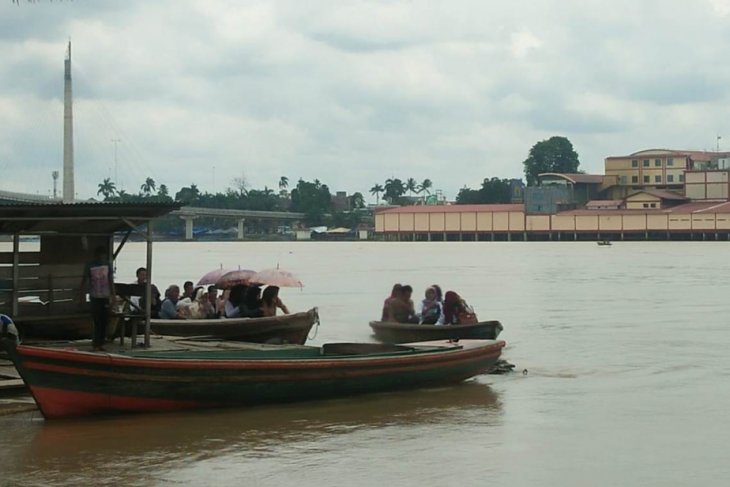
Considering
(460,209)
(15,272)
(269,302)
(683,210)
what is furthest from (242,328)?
(460,209)

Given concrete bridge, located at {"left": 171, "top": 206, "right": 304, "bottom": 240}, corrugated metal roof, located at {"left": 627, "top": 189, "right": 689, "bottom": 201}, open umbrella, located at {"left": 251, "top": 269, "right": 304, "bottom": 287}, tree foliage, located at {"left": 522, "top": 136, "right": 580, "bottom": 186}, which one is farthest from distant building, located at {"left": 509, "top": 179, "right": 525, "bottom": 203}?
open umbrella, located at {"left": 251, "top": 269, "right": 304, "bottom": 287}

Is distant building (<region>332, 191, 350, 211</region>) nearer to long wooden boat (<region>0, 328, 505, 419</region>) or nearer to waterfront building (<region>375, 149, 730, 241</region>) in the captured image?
waterfront building (<region>375, 149, 730, 241</region>)

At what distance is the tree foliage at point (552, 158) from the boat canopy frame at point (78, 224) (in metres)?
147

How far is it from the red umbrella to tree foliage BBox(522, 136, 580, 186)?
466 ft

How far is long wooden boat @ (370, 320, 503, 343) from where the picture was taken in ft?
58.9

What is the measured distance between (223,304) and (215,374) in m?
5.59

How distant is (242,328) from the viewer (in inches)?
675

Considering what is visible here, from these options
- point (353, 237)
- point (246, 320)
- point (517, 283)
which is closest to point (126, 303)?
point (246, 320)

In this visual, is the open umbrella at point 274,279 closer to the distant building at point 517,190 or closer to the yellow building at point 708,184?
the yellow building at point 708,184

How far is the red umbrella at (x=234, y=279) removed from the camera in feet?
62.8

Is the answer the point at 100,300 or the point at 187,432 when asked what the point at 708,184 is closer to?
the point at 100,300

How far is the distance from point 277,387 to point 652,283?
37.7 m

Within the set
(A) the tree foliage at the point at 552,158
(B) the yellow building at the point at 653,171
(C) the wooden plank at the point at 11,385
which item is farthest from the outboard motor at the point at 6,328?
(A) the tree foliage at the point at 552,158

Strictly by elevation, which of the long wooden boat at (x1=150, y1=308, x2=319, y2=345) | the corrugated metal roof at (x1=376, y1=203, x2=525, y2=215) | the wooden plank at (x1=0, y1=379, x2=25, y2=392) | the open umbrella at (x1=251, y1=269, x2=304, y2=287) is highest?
the corrugated metal roof at (x1=376, y1=203, x2=525, y2=215)
